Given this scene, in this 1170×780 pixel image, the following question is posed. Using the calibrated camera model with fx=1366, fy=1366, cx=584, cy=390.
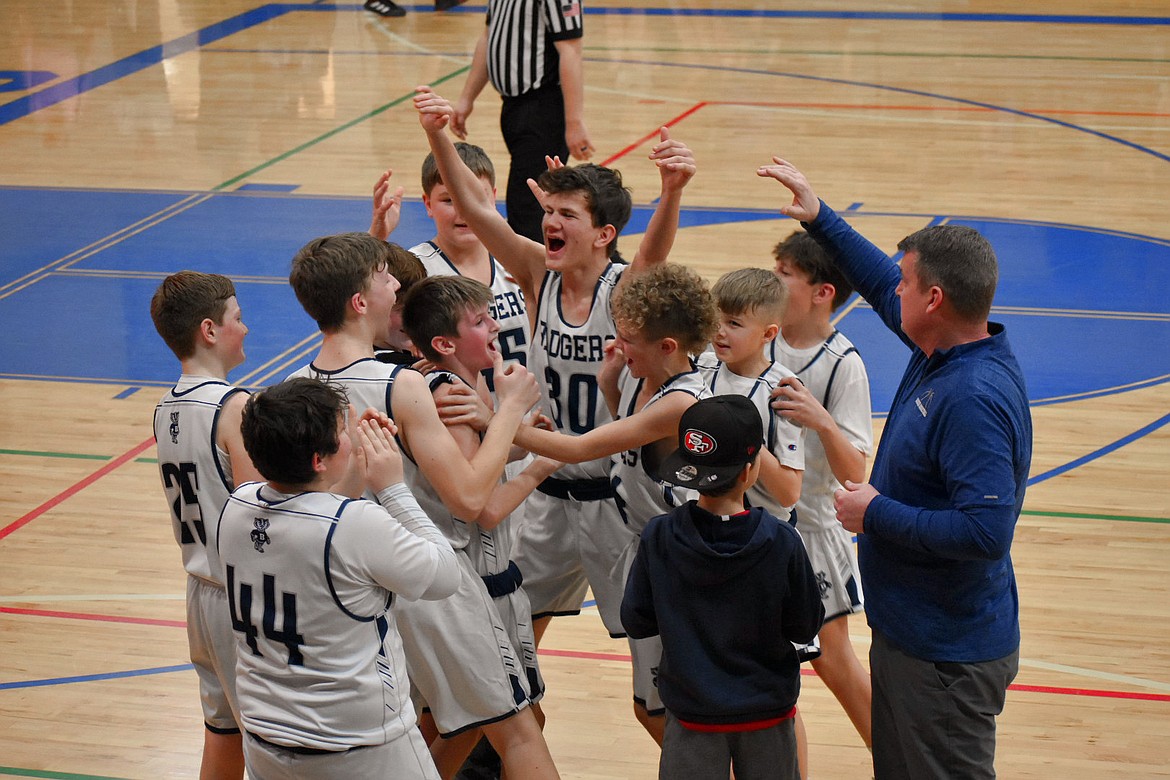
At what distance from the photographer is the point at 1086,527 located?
612 centimetres

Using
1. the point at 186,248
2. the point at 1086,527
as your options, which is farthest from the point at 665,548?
the point at 186,248

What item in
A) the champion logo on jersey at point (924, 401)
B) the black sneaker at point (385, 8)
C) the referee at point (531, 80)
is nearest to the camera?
the champion logo on jersey at point (924, 401)

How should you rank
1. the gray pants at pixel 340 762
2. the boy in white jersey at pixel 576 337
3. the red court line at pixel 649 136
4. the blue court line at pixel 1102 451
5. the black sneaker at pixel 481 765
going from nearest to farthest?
the gray pants at pixel 340 762 < the boy in white jersey at pixel 576 337 < the black sneaker at pixel 481 765 < the blue court line at pixel 1102 451 < the red court line at pixel 649 136

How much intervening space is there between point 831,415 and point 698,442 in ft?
3.53

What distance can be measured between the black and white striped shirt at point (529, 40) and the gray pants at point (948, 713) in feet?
17.7

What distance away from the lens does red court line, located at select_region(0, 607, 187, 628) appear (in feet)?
18.0

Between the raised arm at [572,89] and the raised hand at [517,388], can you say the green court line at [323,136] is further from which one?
the raised hand at [517,388]

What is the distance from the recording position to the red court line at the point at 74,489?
6.33 m

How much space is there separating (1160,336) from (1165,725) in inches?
170

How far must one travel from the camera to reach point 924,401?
323 centimetres

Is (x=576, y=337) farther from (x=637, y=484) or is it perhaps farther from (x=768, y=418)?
(x=768, y=418)

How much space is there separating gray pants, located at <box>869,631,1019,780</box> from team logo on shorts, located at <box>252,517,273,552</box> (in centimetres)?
153

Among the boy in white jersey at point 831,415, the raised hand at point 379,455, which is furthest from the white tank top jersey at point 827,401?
the raised hand at point 379,455

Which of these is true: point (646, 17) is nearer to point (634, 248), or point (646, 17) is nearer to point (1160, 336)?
point (634, 248)
